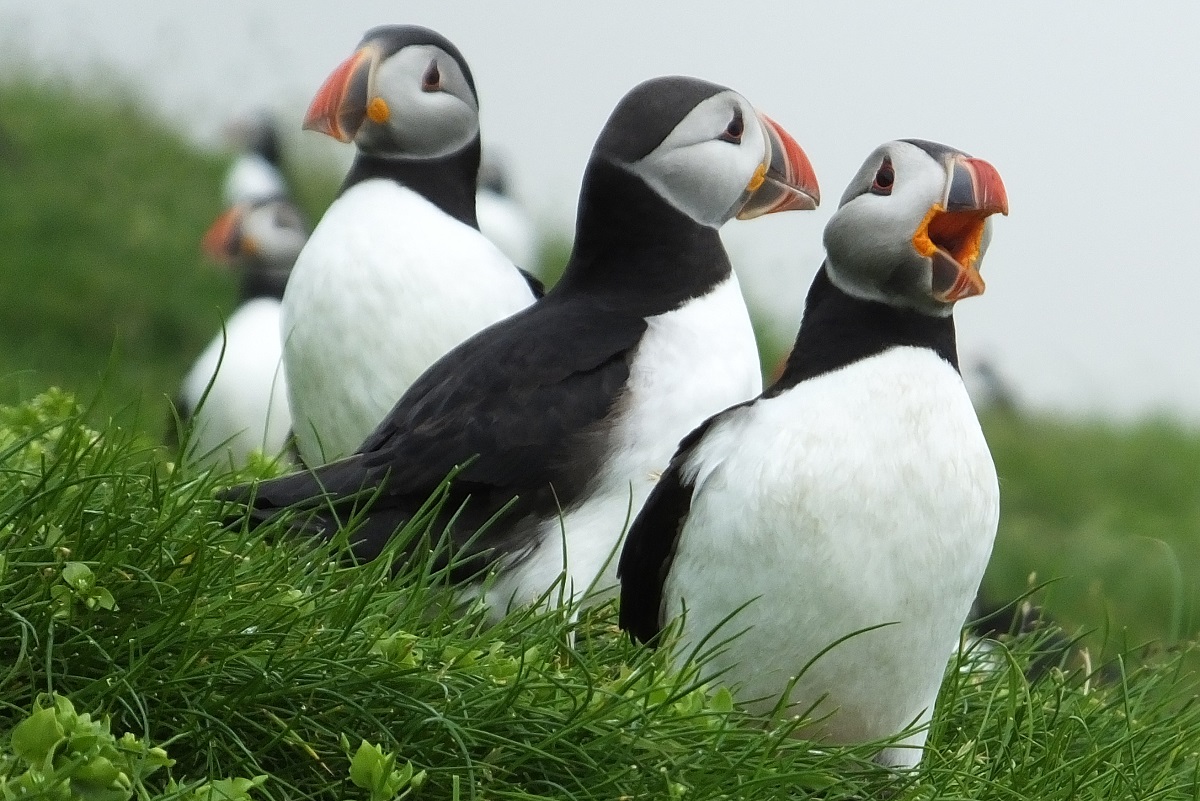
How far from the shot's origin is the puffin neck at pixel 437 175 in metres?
5.08

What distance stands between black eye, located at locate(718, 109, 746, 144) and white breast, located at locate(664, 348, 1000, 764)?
0.93 meters

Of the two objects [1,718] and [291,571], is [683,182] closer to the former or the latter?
[291,571]

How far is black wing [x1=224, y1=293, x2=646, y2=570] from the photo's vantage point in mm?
4047

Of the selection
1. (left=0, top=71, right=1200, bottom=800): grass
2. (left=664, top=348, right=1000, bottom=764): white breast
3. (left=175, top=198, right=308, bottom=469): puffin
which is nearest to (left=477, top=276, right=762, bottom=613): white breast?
(left=0, top=71, right=1200, bottom=800): grass

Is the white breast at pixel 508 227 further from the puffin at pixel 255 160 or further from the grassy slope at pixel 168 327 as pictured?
the puffin at pixel 255 160

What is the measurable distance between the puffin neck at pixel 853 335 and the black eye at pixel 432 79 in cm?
173

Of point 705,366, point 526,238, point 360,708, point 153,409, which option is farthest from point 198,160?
point 360,708

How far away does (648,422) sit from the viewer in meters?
4.19

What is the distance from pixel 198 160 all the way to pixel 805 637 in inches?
518

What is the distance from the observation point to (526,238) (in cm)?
1345

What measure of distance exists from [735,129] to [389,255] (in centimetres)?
105

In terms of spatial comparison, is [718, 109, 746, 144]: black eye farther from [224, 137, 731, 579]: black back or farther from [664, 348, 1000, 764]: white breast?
[664, 348, 1000, 764]: white breast

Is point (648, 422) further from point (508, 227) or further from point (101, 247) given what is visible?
point (101, 247)

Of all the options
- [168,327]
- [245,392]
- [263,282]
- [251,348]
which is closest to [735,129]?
[245,392]
